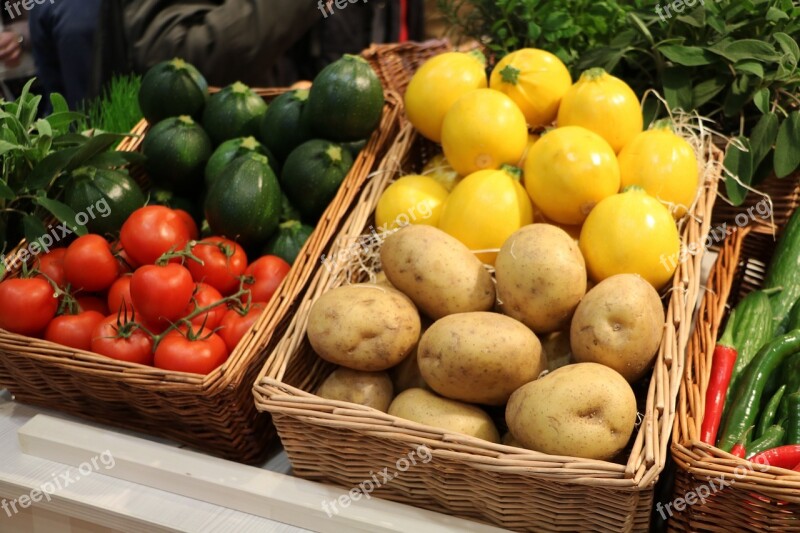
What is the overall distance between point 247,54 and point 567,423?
1.85 metres

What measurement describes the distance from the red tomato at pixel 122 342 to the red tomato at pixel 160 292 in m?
0.03

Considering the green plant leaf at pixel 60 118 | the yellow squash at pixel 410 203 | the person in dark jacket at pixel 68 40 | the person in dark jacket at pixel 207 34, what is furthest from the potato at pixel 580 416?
the person in dark jacket at pixel 68 40

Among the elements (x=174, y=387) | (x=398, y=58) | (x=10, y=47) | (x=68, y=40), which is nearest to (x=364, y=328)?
(x=174, y=387)

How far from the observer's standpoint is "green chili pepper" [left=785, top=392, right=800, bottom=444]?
1.09 m

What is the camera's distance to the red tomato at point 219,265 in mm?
1353

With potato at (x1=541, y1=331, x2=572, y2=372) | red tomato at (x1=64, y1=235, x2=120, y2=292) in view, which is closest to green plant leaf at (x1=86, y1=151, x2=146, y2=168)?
red tomato at (x1=64, y1=235, x2=120, y2=292)

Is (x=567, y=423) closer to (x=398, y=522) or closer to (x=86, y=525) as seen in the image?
(x=398, y=522)

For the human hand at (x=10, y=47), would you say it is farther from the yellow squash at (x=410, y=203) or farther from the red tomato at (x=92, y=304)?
the yellow squash at (x=410, y=203)

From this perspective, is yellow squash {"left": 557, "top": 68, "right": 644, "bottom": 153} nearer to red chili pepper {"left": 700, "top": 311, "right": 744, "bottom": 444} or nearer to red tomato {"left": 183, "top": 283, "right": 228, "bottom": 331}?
red chili pepper {"left": 700, "top": 311, "right": 744, "bottom": 444}

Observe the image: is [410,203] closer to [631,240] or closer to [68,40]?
[631,240]

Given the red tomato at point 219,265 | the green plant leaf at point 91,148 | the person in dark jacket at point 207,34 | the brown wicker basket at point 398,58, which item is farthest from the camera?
the person in dark jacket at point 207,34

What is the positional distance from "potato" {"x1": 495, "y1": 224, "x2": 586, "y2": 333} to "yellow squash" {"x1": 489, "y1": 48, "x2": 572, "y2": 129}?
40 cm

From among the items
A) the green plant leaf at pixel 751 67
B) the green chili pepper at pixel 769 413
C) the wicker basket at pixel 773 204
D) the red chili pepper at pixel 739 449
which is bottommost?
the green chili pepper at pixel 769 413

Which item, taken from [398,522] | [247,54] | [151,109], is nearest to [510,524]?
[398,522]
